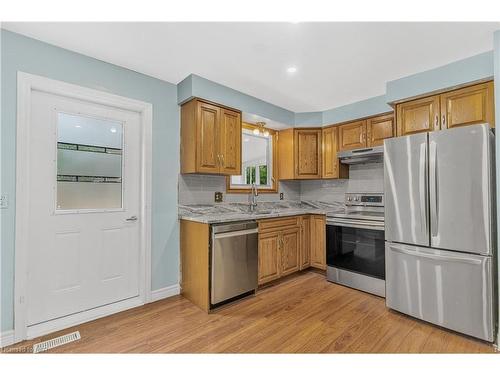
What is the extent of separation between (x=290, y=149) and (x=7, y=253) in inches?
137

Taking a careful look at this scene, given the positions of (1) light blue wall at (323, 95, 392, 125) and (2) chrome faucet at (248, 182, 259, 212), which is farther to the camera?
(2) chrome faucet at (248, 182, 259, 212)

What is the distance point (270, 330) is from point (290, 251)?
1.38 metres

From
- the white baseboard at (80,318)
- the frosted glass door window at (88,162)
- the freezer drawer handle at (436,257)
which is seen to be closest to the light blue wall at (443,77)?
the freezer drawer handle at (436,257)

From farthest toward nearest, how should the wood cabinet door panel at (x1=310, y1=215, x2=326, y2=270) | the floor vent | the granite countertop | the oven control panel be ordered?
1. the wood cabinet door panel at (x1=310, y1=215, x2=326, y2=270)
2. the oven control panel
3. the granite countertop
4. the floor vent

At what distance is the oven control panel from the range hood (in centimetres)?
50

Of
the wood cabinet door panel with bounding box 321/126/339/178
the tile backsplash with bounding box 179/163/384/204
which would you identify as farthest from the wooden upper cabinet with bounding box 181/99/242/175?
the wood cabinet door panel with bounding box 321/126/339/178

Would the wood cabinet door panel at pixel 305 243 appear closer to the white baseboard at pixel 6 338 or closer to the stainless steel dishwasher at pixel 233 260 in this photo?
the stainless steel dishwasher at pixel 233 260

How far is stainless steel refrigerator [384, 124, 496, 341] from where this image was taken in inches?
76.1

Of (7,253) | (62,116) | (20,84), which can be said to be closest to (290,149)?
(62,116)

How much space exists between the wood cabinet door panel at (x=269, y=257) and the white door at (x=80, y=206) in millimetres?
1412

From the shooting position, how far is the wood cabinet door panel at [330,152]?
12.3 ft

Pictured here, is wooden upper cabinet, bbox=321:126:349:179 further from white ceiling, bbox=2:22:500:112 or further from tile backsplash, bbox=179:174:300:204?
tile backsplash, bbox=179:174:300:204

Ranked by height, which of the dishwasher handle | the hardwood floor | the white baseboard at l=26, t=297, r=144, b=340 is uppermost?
the dishwasher handle

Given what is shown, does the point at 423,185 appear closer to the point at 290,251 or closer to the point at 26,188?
the point at 290,251
